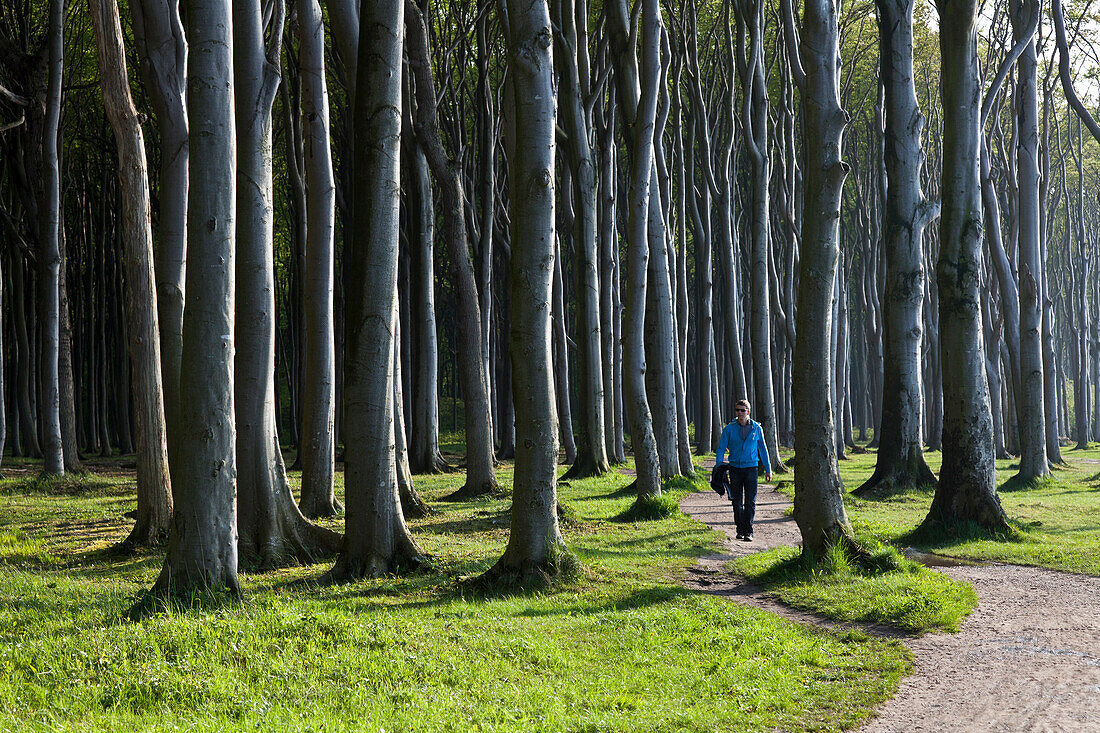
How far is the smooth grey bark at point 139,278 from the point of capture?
9.55 meters

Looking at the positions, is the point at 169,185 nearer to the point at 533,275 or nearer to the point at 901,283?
the point at 533,275

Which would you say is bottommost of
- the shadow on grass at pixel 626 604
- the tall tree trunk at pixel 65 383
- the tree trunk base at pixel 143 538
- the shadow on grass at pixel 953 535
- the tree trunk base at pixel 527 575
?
the shadow on grass at pixel 953 535

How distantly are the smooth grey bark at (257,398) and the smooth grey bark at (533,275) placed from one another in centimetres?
261

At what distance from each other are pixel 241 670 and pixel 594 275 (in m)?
12.6

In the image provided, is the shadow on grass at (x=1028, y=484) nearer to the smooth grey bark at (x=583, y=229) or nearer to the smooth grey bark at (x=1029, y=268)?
the smooth grey bark at (x=1029, y=268)

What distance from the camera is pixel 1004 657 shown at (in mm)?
5328

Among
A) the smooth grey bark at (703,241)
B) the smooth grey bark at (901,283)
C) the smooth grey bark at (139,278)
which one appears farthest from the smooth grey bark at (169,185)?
the smooth grey bark at (703,241)

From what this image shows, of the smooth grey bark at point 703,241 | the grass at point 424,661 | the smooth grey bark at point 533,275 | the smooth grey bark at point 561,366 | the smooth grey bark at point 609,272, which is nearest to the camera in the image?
the grass at point 424,661

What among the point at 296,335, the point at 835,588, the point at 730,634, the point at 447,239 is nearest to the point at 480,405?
the point at 447,239

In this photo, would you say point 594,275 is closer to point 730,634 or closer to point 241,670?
point 730,634

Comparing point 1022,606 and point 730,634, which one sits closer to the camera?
point 730,634

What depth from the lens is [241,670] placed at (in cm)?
460

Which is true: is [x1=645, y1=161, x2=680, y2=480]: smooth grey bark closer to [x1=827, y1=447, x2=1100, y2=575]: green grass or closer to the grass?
[x1=827, y1=447, x2=1100, y2=575]: green grass

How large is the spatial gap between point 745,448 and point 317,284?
5.49m
